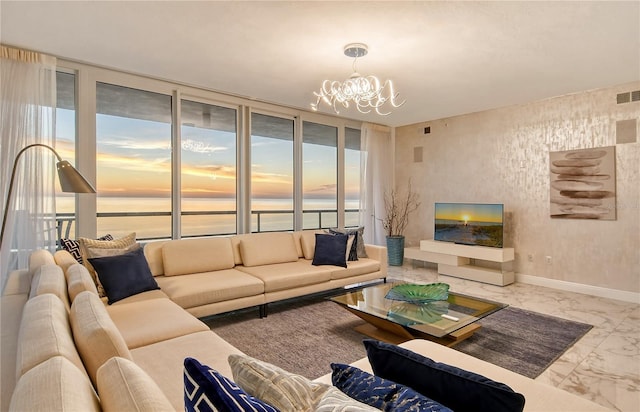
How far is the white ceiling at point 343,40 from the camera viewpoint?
8.64ft

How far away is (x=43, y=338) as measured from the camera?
1029 millimetres

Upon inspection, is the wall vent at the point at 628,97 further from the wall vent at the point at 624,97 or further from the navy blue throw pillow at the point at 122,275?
the navy blue throw pillow at the point at 122,275

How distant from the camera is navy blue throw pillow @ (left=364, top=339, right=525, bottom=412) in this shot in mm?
836

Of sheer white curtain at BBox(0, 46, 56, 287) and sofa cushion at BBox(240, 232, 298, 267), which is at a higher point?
sheer white curtain at BBox(0, 46, 56, 287)

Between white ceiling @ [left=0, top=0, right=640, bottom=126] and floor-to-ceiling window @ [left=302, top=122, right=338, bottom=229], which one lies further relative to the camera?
floor-to-ceiling window @ [left=302, top=122, right=338, bottom=229]

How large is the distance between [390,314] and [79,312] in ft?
7.19

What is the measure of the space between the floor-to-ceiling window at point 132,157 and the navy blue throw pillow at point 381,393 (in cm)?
418

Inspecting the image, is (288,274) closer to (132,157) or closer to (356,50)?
(356,50)

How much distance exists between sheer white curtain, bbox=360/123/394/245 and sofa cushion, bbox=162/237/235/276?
127 inches

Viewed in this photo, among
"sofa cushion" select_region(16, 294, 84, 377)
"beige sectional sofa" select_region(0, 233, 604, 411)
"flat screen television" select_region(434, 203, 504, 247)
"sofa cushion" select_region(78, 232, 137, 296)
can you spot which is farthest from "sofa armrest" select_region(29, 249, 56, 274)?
"flat screen television" select_region(434, 203, 504, 247)

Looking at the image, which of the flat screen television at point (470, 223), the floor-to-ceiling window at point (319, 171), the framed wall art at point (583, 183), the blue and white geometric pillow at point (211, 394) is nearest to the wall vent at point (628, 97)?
the framed wall art at point (583, 183)

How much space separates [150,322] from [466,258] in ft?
15.9

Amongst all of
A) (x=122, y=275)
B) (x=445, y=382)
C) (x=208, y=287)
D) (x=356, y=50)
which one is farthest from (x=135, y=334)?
(x=356, y=50)

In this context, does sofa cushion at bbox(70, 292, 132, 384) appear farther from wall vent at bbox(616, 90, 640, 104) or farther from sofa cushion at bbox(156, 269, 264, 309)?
wall vent at bbox(616, 90, 640, 104)
